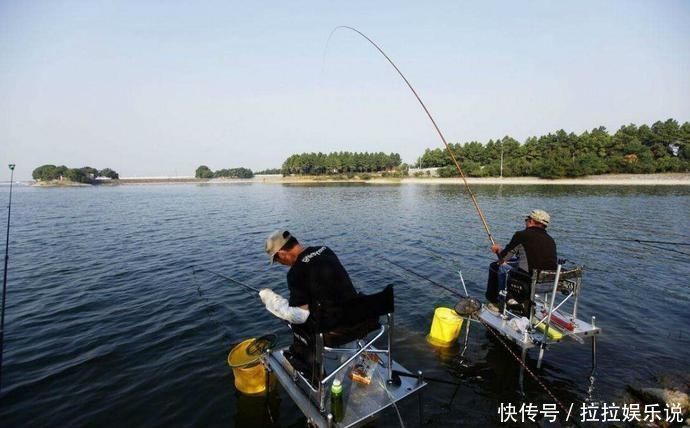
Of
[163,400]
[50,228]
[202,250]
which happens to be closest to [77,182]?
[50,228]

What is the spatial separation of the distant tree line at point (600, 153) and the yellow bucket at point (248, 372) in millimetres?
93823

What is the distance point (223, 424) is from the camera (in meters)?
5.56

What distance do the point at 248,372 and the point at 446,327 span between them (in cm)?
444

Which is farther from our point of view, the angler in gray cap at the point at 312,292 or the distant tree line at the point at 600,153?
the distant tree line at the point at 600,153

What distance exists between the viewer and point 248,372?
5.92 m

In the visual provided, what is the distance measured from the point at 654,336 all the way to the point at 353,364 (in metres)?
8.20

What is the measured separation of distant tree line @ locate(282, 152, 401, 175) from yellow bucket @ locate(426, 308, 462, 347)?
6070 inches

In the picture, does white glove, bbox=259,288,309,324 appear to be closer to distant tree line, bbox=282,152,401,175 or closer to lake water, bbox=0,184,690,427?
lake water, bbox=0,184,690,427

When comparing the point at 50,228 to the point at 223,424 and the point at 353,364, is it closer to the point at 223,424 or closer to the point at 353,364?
the point at 223,424

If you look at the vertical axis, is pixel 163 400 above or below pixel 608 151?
below

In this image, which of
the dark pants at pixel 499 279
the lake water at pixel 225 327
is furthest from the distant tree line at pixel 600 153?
the dark pants at pixel 499 279

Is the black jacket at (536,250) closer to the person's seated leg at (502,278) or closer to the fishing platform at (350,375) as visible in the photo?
the person's seated leg at (502,278)

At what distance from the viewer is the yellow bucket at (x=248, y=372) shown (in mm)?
5887

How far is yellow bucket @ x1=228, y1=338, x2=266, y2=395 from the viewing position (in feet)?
19.3
